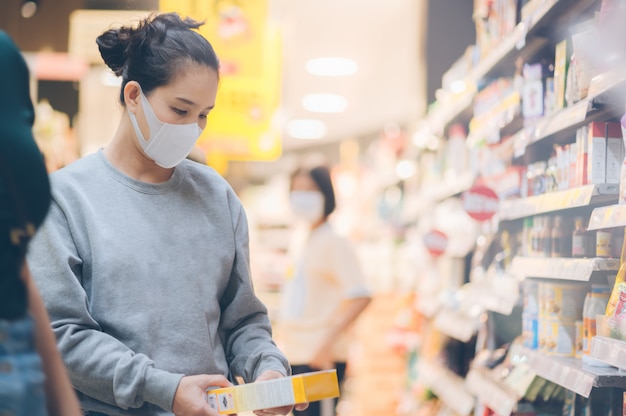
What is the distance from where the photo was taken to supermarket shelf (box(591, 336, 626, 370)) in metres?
2.12

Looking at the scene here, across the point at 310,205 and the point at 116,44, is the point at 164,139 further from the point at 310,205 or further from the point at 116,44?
the point at 310,205

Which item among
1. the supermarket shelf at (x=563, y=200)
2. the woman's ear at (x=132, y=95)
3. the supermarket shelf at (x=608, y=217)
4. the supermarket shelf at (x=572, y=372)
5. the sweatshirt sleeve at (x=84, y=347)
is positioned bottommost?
the supermarket shelf at (x=572, y=372)

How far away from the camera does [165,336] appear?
6.00ft

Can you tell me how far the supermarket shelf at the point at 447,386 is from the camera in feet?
13.5

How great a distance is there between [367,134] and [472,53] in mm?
10585

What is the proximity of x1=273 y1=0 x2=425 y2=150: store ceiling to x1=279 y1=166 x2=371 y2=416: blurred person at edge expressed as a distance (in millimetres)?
1877

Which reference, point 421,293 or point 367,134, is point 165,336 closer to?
point 421,293

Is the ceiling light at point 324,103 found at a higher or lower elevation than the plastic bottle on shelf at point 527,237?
higher

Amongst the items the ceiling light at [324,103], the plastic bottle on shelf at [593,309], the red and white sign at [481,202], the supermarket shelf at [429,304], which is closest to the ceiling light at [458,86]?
the red and white sign at [481,202]

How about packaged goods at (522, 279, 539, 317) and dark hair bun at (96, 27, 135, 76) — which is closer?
dark hair bun at (96, 27, 135, 76)

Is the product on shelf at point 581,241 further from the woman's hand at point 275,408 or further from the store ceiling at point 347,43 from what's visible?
the store ceiling at point 347,43

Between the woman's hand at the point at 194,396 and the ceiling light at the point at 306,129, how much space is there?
12561mm

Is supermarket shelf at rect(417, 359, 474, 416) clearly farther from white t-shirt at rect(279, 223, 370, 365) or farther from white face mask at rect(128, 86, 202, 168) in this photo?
white face mask at rect(128, 86, 202, 168)

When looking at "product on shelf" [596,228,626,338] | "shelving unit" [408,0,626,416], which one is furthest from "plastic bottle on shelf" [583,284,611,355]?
"product on shelf" [596,228,626,338]
